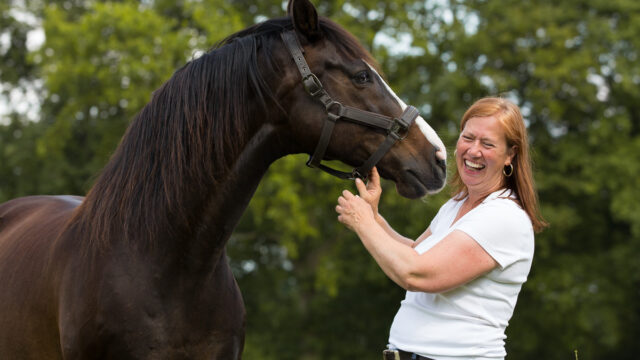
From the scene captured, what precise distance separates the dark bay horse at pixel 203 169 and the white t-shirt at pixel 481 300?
15.0 inches

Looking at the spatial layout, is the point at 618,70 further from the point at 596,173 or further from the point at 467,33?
the point at 467,33

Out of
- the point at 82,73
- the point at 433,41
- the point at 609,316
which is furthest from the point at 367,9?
the point at 609,316

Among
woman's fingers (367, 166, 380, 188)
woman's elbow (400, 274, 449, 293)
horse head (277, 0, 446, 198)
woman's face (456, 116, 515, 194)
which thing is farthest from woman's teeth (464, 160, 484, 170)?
woman's elbow (400, 274, 449, 293)

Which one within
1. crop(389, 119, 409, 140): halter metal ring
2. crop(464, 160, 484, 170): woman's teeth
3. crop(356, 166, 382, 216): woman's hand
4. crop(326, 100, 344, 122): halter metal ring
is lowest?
crop(356, 166, 382, 216): woman's hand

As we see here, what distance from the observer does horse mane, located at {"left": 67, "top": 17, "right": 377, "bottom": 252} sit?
2.83 meters

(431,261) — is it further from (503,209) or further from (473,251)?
(503,209)

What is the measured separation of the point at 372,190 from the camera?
2.85 metres

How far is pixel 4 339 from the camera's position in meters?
3.37

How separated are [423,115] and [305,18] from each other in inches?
538

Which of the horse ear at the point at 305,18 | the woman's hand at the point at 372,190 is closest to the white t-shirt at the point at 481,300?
the woman's hand at the point at 372,190

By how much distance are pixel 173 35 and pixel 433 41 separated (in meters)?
7.00

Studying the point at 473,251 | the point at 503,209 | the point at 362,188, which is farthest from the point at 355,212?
the point at 503,209

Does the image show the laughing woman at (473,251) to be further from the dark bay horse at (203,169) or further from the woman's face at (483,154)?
the dark bay horse at (203,169)

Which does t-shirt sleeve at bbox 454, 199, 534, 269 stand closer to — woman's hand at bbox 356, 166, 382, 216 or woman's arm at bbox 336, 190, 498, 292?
woman's arm at bbox 336, 190, 498, 292
